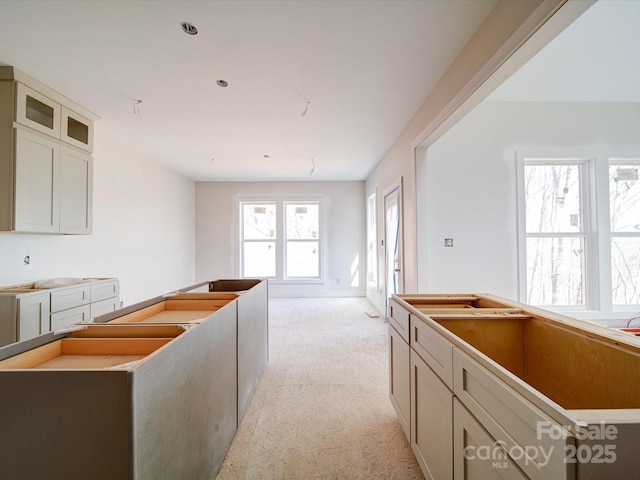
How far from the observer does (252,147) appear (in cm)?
393

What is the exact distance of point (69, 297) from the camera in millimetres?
2453

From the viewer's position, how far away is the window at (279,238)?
6.26 m

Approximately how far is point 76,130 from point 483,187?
462 cm

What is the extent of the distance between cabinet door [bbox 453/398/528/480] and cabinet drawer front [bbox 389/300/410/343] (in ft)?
1.87

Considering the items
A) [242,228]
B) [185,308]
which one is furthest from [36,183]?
[242,228]

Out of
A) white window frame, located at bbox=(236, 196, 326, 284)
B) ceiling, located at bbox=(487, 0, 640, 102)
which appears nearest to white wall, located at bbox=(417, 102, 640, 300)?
ceiling, located at bbox=(487, 0, 640, 102)

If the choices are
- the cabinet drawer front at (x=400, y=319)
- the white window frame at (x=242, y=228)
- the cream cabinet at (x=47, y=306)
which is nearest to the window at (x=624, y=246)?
the cabinet drawer front at (x=400, y=319)

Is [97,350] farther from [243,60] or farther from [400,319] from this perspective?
[243,60]

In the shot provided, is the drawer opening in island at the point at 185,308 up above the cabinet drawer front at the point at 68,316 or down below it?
above

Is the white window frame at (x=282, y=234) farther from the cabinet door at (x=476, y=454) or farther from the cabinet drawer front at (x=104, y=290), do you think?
the cabinet door at (x=476, y=454)

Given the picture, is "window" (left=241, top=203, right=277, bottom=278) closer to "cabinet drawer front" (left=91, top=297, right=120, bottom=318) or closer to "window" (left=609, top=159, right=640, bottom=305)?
"cabinet drawer front" (left=91, top=297, right=120, bottom=318)

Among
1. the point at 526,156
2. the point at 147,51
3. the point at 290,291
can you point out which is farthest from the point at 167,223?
the point at 526,156

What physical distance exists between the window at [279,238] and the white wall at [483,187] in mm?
3497

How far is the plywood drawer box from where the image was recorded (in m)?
0.75
